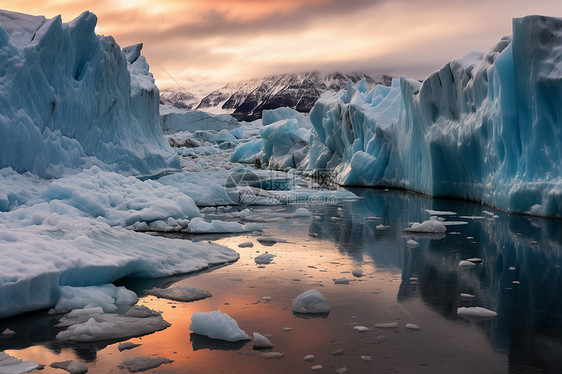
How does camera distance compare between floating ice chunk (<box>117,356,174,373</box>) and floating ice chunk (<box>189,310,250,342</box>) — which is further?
floating ice chunk (<box>189,310,250,342</box>)

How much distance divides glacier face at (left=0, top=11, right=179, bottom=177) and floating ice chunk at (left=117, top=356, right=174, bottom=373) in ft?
20.8

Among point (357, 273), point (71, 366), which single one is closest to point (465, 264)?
point (357, 273)

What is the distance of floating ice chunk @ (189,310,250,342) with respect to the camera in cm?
322

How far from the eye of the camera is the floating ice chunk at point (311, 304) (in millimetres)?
3757

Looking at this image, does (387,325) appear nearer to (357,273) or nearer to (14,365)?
(357,273)

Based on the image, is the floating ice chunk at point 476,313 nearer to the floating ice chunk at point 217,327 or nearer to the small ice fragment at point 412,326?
the small ice fragment at point 412,326

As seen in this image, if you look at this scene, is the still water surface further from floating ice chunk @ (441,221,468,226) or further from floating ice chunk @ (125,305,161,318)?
floating ice chunk @ (441,221,468,226)

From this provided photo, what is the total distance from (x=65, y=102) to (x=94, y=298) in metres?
7.08

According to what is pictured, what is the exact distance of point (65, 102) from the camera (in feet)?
33.2

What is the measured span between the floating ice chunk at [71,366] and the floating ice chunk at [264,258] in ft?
9.03

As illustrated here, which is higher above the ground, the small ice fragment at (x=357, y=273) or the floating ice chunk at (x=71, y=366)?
the floating ice chunk at (x=71, y=366)

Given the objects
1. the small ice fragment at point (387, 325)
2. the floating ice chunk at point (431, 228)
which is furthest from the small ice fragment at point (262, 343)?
the floating ice chunk at point (431, 228)

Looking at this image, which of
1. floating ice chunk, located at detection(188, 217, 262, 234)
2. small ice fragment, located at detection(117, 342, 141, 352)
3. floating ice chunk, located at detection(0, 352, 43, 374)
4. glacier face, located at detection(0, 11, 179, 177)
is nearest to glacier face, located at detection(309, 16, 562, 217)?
floating ice chunk, located at detection(188, 217, 262, 234)

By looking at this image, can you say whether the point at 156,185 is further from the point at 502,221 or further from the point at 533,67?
the point at 533,67
